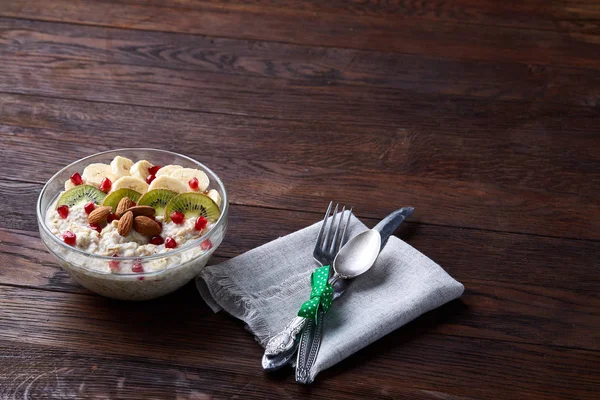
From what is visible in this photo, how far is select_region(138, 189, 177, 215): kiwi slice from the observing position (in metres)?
1.45

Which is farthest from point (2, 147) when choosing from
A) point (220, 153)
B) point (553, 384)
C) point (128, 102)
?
point (553, 384)

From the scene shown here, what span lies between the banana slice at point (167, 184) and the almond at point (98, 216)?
0.11 metres

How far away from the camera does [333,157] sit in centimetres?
192

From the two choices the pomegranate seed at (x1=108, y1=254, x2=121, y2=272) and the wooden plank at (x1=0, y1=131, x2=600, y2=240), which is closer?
the pomegranate seed at (x1=108, y1=254, x2=121, y2=272)

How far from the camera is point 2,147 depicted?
1.88 m

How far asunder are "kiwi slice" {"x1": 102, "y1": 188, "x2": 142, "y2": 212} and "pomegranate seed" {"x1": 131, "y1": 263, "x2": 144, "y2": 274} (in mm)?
143

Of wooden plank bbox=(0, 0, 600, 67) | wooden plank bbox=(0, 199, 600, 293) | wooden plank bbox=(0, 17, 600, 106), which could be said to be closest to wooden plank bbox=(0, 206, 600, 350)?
wooden plank bbox=(0, 199, 600, 293)

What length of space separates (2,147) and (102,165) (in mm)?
445

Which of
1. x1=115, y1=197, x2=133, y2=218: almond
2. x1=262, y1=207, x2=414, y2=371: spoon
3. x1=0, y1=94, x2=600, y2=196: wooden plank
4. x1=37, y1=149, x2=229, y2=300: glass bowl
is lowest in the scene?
x1=0, y1=94, x2=600, y2=196: wooden plank

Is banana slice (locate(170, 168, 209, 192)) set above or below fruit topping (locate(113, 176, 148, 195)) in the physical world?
below

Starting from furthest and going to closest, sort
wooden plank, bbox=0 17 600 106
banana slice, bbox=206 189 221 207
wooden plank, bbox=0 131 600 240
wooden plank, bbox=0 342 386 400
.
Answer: wooden plank, bbox=0 17 600 106 → wooden plank, bbox=0 131 600 240 → banana slice, bbox=206 189 221 207 → wooden plank, bbox=0 342 386 400

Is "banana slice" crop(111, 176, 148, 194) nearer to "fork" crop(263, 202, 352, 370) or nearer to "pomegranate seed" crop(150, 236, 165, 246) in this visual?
"pomegranate seed" crop(150, 236, 165, 246)

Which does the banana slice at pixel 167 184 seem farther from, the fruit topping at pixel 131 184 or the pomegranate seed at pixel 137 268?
the pomegranate seed at pixel 137 268

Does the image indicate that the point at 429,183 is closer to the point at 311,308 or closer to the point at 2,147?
the point at 311,308
